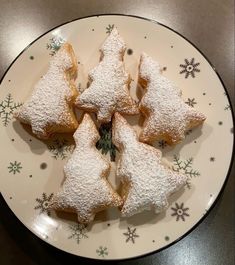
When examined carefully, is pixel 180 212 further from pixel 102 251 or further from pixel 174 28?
pixel 174 28

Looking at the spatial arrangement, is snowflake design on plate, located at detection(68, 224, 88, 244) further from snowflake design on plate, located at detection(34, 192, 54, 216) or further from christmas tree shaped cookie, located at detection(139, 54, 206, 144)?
christmas tree shaped cookie, located at detection(139, 54, 206, 144)

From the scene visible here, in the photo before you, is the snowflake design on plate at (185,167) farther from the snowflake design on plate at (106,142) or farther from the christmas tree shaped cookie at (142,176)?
the snowflake design on plate at (106,142)

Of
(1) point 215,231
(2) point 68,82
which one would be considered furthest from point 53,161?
(1) point 215,231

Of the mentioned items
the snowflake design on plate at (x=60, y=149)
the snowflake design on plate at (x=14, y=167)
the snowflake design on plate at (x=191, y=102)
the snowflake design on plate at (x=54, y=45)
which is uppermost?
the snowflake design on plate at (x=54, y=45)

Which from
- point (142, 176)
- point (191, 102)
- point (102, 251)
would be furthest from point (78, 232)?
point (191, 102)

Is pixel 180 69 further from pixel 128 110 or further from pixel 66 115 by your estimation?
pixel 66 115

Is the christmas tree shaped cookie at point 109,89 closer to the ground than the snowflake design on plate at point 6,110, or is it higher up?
higher up

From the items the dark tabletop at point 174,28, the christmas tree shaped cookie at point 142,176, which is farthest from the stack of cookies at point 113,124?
the dark tabletop at point 174,28
